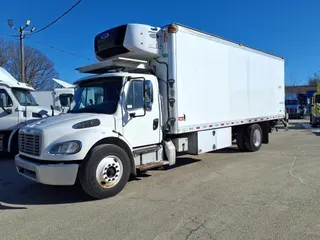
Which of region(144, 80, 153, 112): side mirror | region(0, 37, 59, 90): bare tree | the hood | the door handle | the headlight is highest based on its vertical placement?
region(0, 37, 59, 90): bare tree

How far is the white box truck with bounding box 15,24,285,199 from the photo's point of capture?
529cm

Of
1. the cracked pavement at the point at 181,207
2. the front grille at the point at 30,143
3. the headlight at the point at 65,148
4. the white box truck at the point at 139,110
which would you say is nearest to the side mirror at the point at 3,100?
the cracked pavement at the point at 181,207

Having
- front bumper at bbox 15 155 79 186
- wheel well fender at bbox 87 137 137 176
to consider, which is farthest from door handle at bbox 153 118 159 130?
front bumper at bbox 15 155 79 186

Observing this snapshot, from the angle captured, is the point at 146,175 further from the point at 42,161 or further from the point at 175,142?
the point at 42,161

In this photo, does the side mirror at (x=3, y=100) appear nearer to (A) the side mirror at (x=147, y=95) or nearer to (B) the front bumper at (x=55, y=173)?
(B) the front bumper at (x=55, y=173)

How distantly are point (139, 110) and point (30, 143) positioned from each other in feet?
7.30

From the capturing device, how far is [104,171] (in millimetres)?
5480

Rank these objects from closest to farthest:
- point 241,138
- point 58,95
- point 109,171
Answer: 1. point 109,171
2. point 241,138
3. point 58,95

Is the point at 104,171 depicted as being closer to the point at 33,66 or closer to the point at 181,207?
the point at 181,207

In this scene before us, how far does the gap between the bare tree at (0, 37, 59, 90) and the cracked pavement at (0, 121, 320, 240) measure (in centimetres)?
3780

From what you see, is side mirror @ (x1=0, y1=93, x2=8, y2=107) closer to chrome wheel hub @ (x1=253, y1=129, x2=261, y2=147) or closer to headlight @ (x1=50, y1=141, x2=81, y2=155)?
headlight @ (x1=50, y1=141, x2=81, y2=155)

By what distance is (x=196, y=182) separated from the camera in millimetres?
6516

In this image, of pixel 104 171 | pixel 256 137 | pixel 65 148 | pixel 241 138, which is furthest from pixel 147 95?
pixel 256 137

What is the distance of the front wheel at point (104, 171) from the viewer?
17.3ft
